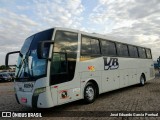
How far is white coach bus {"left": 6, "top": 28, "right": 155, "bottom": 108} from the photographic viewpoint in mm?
6945

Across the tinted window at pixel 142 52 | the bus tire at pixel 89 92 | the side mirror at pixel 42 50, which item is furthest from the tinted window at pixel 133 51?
the side mirror at pixel 42 50

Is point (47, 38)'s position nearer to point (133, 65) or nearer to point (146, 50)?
point (133, 65)

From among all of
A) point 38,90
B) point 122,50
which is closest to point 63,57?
point 38,90

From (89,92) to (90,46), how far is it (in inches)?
86.1

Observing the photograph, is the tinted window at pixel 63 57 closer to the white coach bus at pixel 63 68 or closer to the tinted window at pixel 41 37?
the white coach bus at pixel 63 68

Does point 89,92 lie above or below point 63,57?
Result: below

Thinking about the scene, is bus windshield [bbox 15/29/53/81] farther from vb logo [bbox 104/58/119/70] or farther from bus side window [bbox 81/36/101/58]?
vb logo [bbox 104/58/119/70]

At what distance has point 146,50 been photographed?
1694 cm

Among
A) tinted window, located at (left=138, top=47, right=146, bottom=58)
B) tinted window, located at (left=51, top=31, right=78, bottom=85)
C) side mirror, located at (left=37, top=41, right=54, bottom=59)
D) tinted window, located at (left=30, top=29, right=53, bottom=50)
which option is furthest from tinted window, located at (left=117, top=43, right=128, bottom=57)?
side mirror, located at (left=37, top=41, right=54, bottom=59)

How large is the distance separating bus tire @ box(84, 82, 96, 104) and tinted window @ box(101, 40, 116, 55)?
2.02 metres

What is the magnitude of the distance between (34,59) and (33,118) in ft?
7.08

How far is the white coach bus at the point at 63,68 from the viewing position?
6945 mm

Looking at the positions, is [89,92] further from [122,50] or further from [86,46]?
[122,50]

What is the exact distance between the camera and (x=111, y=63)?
1079 centimetres
